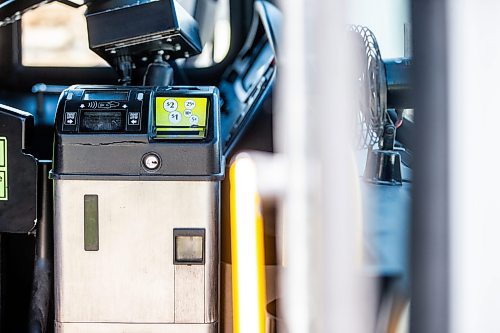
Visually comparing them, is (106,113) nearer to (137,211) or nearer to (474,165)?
(137,211)

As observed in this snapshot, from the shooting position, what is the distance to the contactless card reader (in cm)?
293

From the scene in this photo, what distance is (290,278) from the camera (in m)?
1.07

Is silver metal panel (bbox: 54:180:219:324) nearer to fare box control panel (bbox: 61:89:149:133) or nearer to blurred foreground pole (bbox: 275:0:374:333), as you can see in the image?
fare box control panel (bbox: 61:89:149:133)

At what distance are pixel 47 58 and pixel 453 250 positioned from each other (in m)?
3.60

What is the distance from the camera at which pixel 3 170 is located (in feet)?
10.4

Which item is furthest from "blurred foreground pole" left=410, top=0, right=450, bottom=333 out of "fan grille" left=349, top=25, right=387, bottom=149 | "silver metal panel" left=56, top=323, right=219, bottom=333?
"silver metal panel" left=56, top=323, right=219, bottom=333

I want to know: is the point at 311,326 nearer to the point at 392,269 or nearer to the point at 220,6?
the point at 392,269

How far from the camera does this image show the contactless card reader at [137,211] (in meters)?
2.93

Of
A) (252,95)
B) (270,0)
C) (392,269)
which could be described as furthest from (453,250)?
(270,0)

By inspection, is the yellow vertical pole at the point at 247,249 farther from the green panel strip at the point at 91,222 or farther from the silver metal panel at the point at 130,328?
the green panel strip at the point at 91,222

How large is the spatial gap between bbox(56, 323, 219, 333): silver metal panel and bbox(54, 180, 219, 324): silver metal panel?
0.6 inches

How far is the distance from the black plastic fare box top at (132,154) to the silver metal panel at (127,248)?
3cm

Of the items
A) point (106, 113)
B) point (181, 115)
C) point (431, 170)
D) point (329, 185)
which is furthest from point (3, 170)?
point (431, 170)

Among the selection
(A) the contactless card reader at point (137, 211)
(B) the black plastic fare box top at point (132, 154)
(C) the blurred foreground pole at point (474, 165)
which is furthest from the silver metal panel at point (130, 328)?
(C) the blurred foreground pole at point (474, 165)
